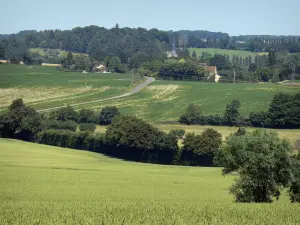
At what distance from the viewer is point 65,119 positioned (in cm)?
9838

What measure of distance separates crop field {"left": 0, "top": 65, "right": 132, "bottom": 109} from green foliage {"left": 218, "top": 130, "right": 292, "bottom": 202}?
3027 inches

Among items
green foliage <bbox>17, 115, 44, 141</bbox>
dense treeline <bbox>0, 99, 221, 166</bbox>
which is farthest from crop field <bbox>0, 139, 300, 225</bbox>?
green foliage <bbox>17, 115, 44, 141</bbox>

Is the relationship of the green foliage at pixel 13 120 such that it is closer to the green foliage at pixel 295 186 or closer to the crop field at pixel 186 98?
the crop field at pixel 186 98

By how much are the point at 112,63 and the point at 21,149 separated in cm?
12575

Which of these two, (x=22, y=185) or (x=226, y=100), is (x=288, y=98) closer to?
(x=226, y=100)

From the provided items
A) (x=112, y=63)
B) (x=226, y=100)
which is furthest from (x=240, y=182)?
(x=112, y=63)

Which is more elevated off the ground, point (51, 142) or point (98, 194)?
point (98, 194)

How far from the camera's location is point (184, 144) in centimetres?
7438

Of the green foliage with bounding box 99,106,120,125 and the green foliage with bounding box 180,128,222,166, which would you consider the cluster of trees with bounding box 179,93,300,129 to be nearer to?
the green foliage with bounding box 99,106,120,125

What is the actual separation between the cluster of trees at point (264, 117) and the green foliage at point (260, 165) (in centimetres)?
6147

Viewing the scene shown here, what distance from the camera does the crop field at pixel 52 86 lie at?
12662cm

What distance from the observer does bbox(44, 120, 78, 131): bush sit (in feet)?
294

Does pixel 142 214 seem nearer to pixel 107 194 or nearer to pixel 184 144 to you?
pixel 107 194

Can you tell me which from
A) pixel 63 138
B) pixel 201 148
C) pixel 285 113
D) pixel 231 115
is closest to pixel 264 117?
pixel 285 113
